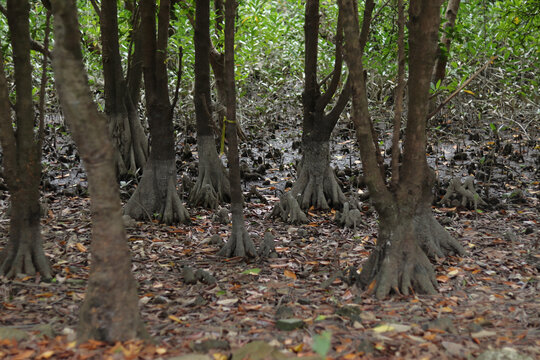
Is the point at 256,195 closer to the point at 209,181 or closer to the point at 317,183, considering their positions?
the point at 209,181

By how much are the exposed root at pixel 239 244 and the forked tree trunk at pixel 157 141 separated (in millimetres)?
1462

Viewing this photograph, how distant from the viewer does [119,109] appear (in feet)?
→ 29.4

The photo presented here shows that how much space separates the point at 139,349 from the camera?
314 centimetres

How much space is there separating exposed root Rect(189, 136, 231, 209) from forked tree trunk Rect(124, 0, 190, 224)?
0.64m

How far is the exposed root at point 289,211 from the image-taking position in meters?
6.96

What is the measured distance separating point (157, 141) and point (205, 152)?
85 cm

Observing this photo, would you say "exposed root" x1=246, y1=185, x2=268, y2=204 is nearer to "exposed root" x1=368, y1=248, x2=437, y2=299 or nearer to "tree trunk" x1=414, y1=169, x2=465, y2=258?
"tree trunk" x1=414, y1=169, x2=465, y2=258

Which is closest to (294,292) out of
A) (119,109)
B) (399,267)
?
(399,267)

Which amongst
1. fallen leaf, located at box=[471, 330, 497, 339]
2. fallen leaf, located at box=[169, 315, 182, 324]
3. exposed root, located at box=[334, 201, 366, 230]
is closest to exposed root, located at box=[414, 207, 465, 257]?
exposed root, located at box=[334, 201, 366, 230]

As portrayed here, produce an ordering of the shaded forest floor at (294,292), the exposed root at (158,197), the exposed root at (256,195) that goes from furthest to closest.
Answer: the exposed root at (256,195), the exposed root at (158,197), the shaded forest floor at (294,292)

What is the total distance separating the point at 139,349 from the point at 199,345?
1.08 ft

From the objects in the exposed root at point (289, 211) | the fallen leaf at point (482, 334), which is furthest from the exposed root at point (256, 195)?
the fallen leaf at point (482, 334)

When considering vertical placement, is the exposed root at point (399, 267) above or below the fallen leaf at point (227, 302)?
above

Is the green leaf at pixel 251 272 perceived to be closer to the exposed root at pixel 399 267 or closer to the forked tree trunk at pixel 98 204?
the exposed root at pixel 399 267
